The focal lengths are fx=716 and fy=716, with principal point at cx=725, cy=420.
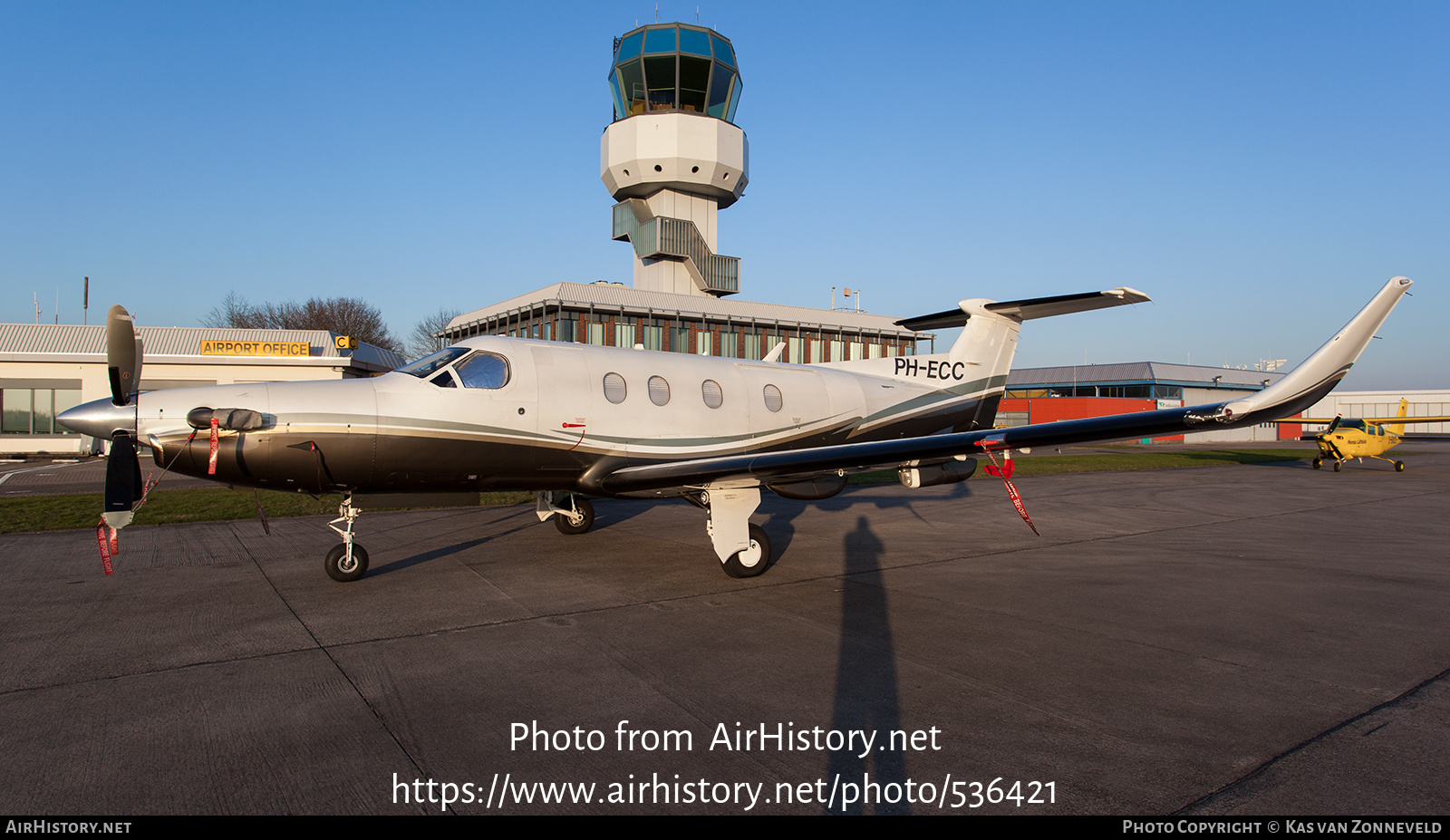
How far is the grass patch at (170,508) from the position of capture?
1288cm

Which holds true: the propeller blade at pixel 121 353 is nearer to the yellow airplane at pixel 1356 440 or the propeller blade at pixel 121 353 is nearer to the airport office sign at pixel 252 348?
the airport office sign at pixel 252 348

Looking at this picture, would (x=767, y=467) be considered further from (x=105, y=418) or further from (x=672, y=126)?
(x=672, y=126)

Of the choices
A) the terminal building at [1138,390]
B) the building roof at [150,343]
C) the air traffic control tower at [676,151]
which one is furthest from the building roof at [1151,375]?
the building roof at [150,343]

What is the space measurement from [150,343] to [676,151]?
95.5ft

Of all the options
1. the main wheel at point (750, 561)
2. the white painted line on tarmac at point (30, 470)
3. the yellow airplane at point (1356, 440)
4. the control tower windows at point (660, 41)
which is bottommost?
the white painted line on tarmac at point (30, 470)

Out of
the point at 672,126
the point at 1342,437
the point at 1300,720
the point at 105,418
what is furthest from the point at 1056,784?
the point at 672,126

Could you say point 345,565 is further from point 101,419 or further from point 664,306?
point 664,306

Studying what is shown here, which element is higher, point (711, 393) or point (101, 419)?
point (711, 393)

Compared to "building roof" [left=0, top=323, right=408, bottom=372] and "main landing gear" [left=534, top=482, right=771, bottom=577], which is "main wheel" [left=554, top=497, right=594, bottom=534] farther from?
"building roof" [left=0, top=323, right=408, bottom=372]

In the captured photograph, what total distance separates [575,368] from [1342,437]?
3327 cm

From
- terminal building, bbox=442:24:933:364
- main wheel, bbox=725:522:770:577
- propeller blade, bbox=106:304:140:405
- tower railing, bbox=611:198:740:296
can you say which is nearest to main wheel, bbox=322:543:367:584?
propeller blade, bbox=106:304:140:405

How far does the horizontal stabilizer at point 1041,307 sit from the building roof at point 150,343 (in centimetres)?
2715

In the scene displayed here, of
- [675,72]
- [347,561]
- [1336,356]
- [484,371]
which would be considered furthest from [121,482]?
[675,72]

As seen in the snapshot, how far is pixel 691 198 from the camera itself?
154 feet
